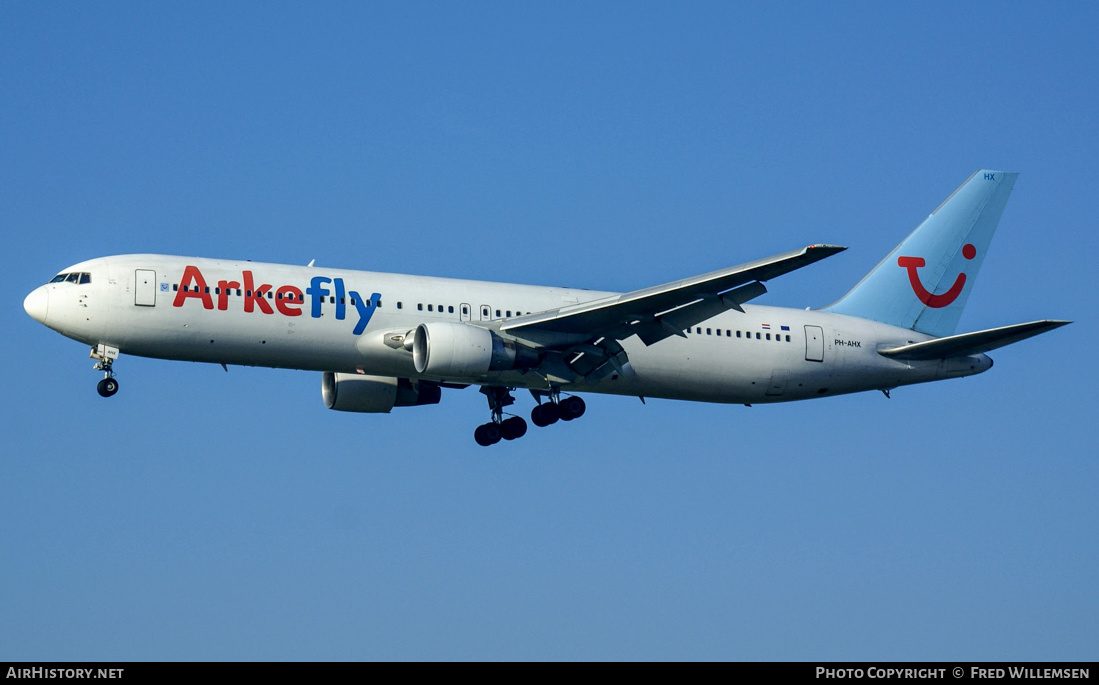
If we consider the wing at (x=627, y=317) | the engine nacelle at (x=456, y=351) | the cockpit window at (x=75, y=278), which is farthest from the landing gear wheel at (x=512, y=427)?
the cockpit window at (x=75, y=278)

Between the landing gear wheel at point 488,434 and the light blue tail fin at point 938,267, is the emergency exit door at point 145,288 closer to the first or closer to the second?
the landing gear wheel at point 488,434

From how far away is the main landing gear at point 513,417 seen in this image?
45812 mm

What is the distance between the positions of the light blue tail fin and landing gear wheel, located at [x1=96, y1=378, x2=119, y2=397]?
2305 centimetres

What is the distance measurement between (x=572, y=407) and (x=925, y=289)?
13.2 m

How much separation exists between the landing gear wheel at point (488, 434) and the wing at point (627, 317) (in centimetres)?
478

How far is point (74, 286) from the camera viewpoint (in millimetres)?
40969

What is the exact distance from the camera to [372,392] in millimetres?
47062

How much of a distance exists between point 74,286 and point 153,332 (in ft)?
8.77

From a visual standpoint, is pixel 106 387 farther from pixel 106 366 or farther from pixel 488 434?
pixel 488 434

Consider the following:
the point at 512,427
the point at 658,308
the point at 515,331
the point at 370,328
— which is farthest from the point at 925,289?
the point at 370,328

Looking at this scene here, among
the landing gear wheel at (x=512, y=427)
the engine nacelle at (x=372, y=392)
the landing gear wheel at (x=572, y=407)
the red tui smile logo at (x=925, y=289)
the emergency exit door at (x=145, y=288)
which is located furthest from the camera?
the red tui smile logo at (x=925, y=289)

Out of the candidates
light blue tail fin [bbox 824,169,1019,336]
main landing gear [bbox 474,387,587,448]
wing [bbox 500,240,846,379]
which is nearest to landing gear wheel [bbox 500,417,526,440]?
main landing gear [bbox 474,387,587,448]

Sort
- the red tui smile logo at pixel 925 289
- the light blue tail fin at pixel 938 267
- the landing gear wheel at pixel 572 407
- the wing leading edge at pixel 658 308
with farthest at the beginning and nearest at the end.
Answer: the red tui smile logo at pixel 925 289 < the light blue tail fin at pixel 938 267 < the landing gear wheel at pixel 572 407 < the wing leading edge at pixel 658 308
